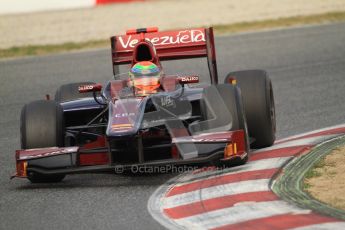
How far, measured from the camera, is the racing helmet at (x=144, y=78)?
33.2 ft

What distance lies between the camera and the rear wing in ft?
36.5

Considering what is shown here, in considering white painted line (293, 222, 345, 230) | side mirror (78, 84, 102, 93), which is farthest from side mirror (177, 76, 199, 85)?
white painted line (293, 222, 345, 230)

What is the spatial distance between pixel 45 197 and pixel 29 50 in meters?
12.4

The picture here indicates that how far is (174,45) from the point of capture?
11.2 metres

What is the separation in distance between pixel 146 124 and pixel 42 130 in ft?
3.31

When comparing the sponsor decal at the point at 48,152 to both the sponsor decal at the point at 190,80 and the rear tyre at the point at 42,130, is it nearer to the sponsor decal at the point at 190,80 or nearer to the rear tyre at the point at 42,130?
the rear tyre at the point at 42,130

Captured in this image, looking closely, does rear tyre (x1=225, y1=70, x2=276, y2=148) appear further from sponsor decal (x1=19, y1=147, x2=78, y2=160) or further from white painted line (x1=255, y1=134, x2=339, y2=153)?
sponsor decal (x1=19, y1=147, x2=78, y2=160)

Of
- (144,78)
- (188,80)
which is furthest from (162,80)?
(188,80)

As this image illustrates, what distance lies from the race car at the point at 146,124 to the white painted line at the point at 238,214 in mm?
1283

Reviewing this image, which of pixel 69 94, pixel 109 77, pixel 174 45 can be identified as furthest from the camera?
pixel 109 77

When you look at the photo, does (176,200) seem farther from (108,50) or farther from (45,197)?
(108,50)

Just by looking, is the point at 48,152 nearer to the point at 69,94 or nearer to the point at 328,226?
the point at 69,94

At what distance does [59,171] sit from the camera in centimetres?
916

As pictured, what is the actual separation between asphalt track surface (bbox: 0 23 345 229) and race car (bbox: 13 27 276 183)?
0.27 m
